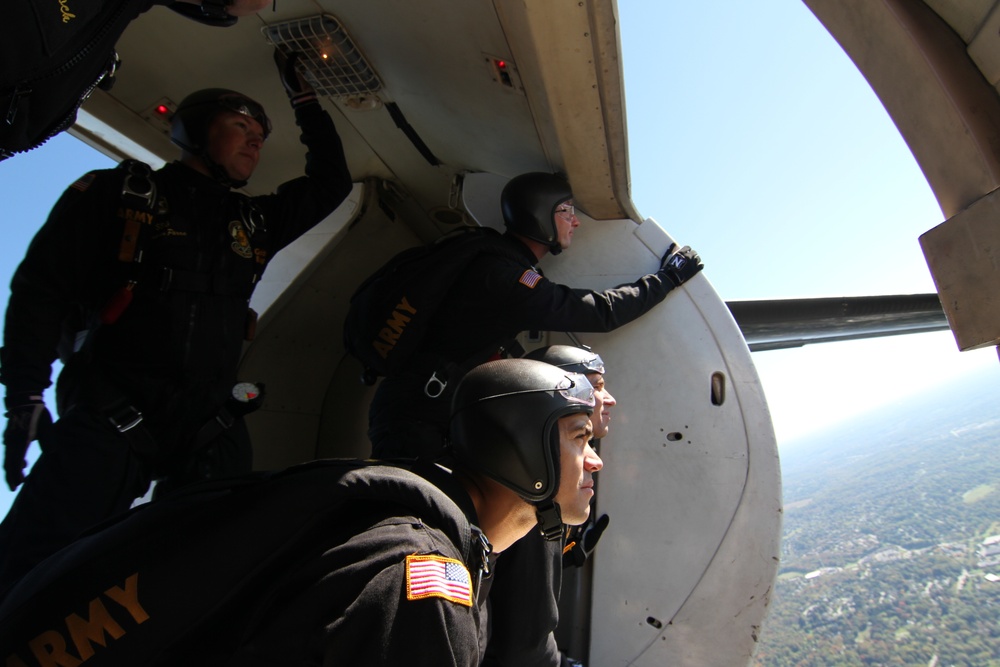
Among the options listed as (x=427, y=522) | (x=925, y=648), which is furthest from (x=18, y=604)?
(x=925, y=648)

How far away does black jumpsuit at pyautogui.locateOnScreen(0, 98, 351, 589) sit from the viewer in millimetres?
1812

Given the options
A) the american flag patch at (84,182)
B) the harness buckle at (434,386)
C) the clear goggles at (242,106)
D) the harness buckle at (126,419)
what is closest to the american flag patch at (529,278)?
the harness buckle at (434,386)

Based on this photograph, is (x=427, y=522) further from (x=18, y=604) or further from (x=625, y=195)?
(x=625, y=195)

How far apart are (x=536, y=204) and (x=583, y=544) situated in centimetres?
141

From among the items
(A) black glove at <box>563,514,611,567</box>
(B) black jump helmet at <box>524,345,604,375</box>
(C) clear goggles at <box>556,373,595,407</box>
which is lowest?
(A) black glove at <box>563,514,611,567</box>

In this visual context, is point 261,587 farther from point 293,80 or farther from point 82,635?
point 293,80

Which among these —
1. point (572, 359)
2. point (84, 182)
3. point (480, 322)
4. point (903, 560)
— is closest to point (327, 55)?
point (84, 182)

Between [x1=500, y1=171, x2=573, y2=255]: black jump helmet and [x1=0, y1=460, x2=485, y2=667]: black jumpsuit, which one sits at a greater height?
[x1=500, y1=171, x2=573, y2=255]: black jump helmet

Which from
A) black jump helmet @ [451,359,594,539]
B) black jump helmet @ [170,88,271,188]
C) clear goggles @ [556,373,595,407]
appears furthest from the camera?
black jump helmet @ [170,88,271,188]

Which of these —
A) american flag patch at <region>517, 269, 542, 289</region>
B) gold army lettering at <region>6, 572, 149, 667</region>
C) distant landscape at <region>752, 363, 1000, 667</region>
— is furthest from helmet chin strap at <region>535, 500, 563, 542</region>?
distant landscape at <region>752, 363, 1000, 667</region>

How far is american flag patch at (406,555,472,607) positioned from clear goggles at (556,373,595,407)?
0.76m

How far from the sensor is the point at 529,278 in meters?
2.54

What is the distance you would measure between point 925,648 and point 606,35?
110 ft

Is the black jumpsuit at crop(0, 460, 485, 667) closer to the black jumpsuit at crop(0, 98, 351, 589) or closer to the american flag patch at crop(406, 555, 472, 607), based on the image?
the american flag patch at crop(406, 555, 472, 607)
